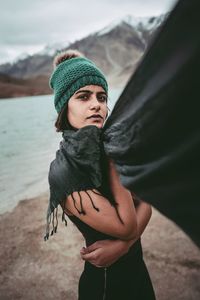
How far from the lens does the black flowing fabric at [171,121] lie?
0.64 m

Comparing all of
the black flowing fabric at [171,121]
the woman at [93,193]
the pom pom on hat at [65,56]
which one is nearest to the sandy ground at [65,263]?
the woman at [93,193]

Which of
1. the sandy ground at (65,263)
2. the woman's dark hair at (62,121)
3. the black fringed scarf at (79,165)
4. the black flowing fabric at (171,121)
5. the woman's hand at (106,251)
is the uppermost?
the black flowing fabric at (171,121)

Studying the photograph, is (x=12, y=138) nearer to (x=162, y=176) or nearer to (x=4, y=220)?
(x=4, y=220)

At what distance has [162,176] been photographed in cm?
77

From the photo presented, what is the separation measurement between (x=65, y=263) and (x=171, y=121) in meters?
3.36

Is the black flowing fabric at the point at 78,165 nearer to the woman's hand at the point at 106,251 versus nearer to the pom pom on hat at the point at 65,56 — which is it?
the woman's hand at the point at 106,251

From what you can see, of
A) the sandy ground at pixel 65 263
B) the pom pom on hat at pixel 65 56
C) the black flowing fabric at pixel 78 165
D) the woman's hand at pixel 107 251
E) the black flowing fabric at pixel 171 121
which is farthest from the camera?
the sandy ground at pixel 65 263

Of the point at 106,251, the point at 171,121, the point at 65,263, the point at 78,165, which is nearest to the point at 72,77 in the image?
the point at 78,165

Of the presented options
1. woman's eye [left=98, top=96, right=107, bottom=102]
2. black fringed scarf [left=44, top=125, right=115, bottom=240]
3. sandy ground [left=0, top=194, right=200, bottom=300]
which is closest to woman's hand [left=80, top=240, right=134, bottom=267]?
black fringed scarf [left=44, top=125, right=115, bottom=240]

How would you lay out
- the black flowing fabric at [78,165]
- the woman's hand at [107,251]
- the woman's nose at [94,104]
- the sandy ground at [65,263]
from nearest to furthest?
the black flowing fabric at [78,165], the woman's hand at [107,251], the woman's nose at [94,104], the sandy ground at [65,263]

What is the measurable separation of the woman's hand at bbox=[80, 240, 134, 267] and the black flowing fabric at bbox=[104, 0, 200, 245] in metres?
0.60

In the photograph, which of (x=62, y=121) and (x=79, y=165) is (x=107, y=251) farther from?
(x=62, y=121)

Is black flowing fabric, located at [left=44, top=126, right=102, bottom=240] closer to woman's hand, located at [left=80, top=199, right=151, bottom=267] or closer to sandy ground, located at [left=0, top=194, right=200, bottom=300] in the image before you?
woman's hand, located at [left=80, top=199, right=151, bottom=267]

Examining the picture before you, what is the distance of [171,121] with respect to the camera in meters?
0.71
